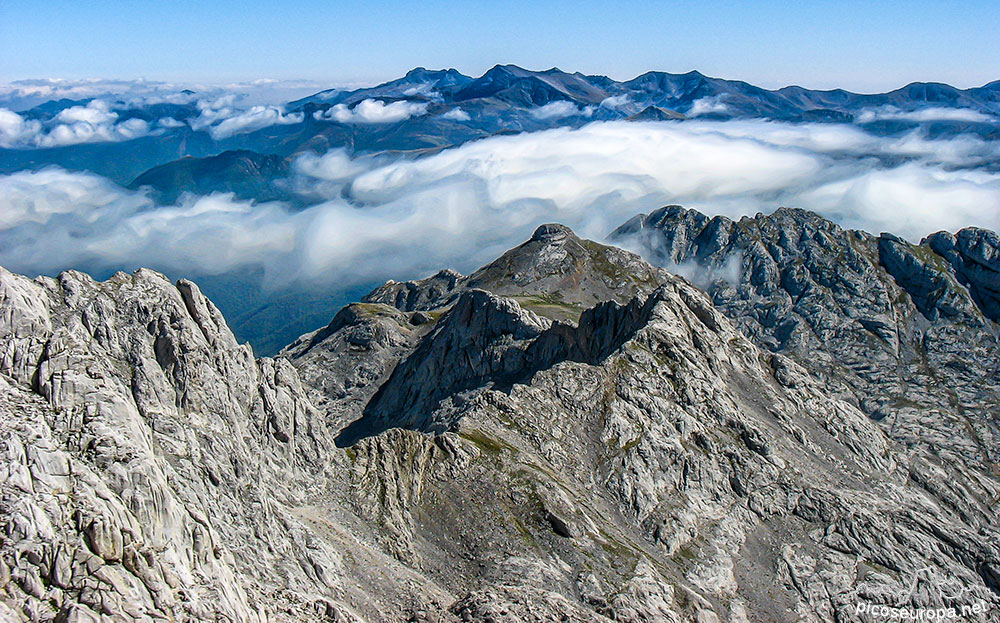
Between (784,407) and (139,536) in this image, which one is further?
(784,407)

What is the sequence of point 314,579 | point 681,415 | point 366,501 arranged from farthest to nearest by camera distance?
point 681,415
point 366,501
point 314,579

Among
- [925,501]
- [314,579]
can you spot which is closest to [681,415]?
[925,501]

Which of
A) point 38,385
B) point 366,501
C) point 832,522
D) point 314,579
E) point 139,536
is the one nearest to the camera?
point 139,536

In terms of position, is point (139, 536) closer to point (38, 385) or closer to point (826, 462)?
point (38, 385)

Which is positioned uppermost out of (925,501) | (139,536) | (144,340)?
(144,340)

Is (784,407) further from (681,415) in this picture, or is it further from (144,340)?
(144,340)

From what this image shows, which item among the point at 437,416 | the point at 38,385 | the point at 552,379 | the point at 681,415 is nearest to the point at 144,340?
the point at 38,385

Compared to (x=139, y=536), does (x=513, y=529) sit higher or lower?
lower
